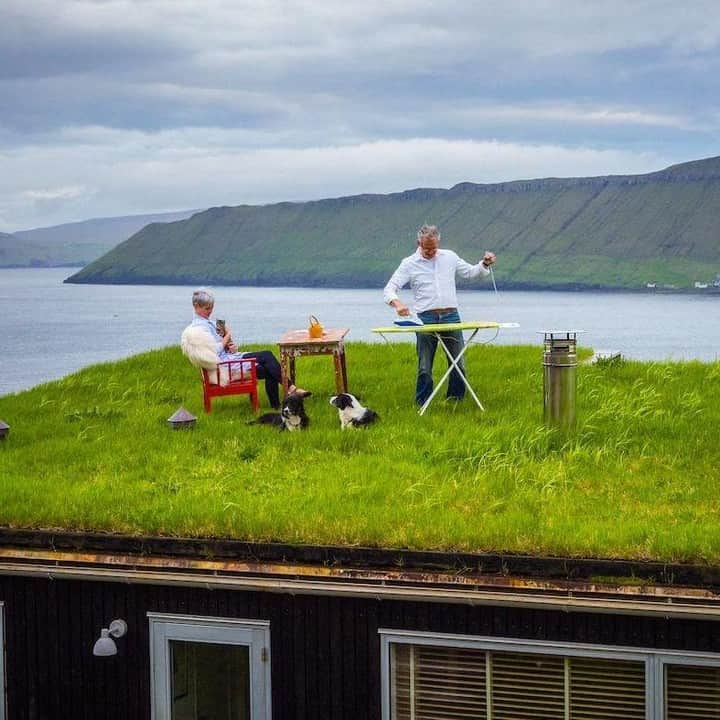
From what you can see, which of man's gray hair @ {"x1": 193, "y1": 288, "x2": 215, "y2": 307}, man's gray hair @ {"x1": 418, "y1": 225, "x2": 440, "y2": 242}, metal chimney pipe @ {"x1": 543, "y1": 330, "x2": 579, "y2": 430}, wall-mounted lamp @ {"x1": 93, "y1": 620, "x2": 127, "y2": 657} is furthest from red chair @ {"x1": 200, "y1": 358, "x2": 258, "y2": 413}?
wall-mounted lamp @ {"x1": 93, "y1": 620, "x2": 127, "y2": 657}

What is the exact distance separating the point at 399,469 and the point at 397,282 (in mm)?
3277

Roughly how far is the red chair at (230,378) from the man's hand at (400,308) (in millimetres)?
2043

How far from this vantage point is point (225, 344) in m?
13.6

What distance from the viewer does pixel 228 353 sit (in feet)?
45.5

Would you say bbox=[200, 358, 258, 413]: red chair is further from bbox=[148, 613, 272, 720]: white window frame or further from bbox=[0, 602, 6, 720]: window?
bbox=[148, 613, 272, 720]: white window frame

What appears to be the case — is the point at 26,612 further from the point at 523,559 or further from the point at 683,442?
the point at 683,442

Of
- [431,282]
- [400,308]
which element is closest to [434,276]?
[431,282]

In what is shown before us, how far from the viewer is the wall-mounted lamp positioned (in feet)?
28.1

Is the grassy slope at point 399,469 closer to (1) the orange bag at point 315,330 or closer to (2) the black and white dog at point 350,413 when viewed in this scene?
(2) the black and white dog at point 350,413

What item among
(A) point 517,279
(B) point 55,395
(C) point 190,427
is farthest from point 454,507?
(A) point 517,279

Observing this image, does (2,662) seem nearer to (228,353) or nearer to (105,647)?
(105,647)

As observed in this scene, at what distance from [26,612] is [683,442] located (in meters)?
7.12

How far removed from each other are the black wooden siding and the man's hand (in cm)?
502

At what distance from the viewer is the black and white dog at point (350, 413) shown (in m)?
12.8
